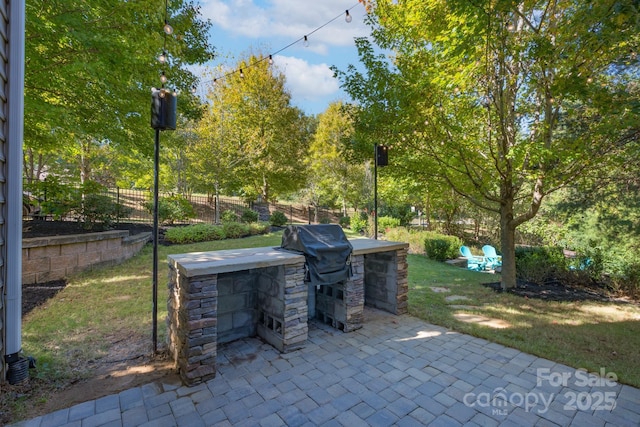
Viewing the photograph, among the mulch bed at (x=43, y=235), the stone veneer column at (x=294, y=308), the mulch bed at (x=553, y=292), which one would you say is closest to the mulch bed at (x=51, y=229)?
the mulch bed at (x=43, y=235)

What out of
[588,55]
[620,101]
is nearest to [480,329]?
[620,101]

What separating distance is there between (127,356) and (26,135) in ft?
19.5

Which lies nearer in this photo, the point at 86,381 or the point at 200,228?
the point at 86,381

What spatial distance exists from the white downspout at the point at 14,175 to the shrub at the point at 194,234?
6.67 metres

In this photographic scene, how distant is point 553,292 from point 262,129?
559 inches

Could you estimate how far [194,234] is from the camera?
364 inches

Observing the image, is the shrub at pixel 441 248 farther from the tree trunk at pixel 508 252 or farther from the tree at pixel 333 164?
the tree at pixel 333 164

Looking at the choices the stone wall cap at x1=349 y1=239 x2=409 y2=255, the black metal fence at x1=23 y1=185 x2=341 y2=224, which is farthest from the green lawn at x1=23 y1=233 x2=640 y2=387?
the black metal fence at x1=23 y1=185 x2=341 y2=224

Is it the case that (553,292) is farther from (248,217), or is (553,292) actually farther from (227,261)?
(248,217)

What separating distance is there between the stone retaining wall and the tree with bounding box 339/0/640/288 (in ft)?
21.0

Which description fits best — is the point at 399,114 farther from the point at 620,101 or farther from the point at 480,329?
the point at 480,329

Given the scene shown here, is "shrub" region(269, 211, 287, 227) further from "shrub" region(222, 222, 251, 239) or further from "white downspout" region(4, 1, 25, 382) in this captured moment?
"white downspout" region(4, 1, 25, 382)

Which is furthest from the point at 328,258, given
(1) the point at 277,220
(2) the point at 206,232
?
(1) the point at 277,220

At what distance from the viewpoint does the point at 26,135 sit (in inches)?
238
